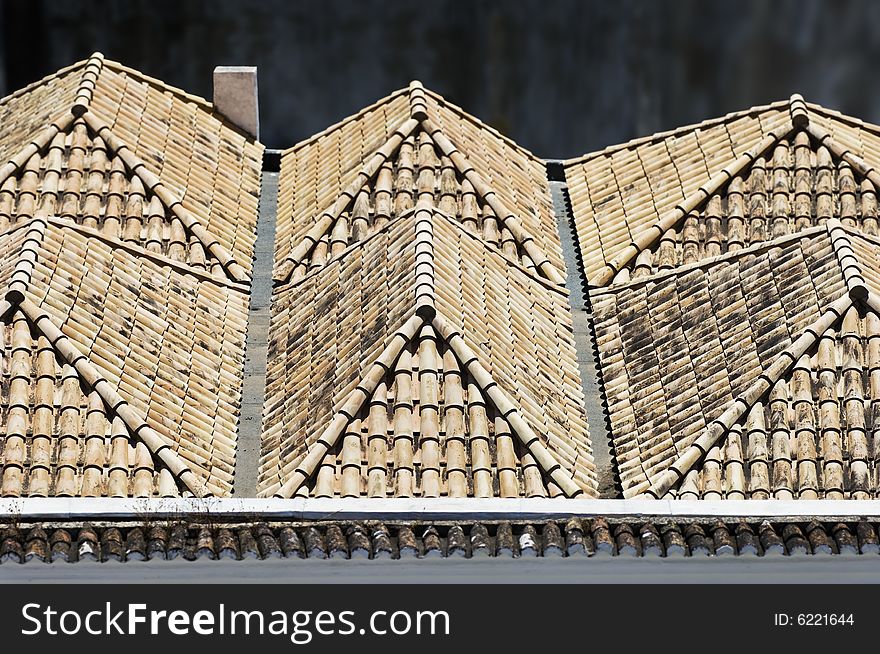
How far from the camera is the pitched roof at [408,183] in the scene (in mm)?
40250

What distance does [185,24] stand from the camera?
5428 centimetres

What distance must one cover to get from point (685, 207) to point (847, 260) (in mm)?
5152

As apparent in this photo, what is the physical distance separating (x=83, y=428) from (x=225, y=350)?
4.09m

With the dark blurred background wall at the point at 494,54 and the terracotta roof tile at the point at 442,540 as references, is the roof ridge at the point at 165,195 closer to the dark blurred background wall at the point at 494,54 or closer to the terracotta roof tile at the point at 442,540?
the terracotta roof tile at the point at 442,540

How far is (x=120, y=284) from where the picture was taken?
3728 centimetres

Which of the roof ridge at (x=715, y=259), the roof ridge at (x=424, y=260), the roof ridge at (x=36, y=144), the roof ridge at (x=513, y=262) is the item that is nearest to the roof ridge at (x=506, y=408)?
the roof ridge at (x=424, y=260)

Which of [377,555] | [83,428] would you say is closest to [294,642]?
[377,555]

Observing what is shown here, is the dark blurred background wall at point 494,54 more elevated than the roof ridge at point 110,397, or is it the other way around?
the dark blurred background wall at point 494,54

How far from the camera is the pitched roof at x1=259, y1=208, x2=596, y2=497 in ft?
109

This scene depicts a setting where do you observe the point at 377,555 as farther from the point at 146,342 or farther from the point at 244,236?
the point at 244,236

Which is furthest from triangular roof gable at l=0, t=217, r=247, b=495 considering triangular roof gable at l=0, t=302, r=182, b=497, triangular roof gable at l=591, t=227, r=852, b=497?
triangular roof gable at l=591, t=227, r=852, b=497

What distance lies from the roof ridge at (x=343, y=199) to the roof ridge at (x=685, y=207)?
4.51 m

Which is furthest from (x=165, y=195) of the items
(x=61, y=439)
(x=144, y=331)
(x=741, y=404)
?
(x=741, y=404)

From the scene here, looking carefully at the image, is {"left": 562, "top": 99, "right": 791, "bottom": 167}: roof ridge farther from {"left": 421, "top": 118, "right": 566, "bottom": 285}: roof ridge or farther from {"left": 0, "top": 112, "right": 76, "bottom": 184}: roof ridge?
{"left": 0, "top": 112, "right": 76, "bottom": 184}: roof ridge
